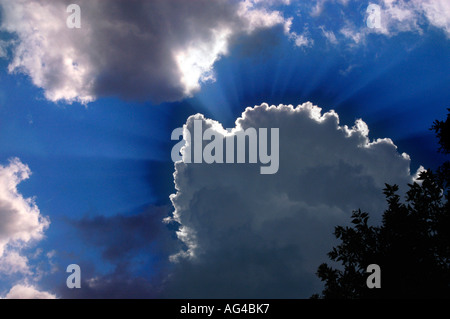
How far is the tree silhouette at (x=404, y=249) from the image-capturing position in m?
12.0

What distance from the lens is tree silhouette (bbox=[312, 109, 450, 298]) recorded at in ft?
39.2

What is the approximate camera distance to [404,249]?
12758 millimetres

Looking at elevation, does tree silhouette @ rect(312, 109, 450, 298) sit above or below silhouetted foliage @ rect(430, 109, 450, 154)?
below

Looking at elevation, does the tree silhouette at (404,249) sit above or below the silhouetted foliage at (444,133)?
below
